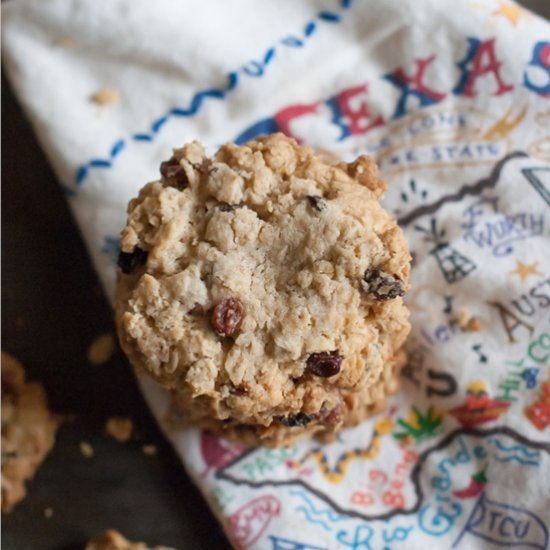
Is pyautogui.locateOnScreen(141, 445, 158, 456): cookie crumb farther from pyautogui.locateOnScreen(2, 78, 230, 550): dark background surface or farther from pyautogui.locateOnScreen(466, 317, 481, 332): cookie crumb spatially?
pyautogui.locateOnScreen(466, 317, 481, 332): cookie crumb

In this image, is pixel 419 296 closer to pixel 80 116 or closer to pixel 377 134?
pixel 377 134

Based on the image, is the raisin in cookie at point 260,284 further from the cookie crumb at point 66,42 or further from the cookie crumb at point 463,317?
the cookie crumb at point 66,42

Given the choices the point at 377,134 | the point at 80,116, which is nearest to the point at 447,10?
the point at 377,134

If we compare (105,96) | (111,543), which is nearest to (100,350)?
(111,543)

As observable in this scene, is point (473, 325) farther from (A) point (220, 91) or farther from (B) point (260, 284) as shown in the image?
(A) point (220, 91)

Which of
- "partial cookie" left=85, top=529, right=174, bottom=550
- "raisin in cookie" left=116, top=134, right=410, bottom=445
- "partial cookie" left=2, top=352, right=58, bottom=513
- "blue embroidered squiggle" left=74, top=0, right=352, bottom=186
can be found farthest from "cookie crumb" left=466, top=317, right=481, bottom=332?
"partial cookie" left=2, top=352, right=58, bottom=513
